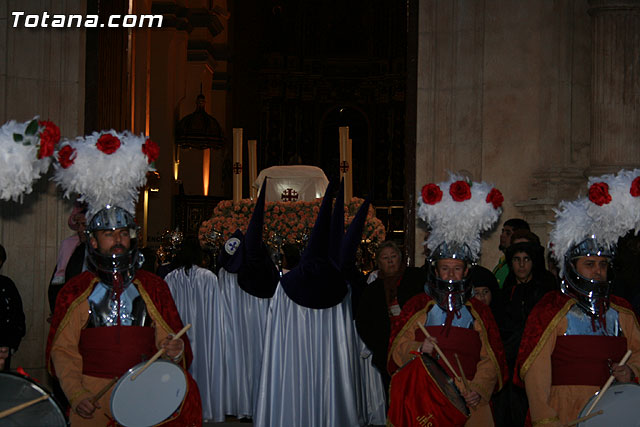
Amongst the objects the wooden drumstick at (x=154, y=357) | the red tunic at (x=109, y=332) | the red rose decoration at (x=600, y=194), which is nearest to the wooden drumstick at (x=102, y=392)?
the red tunic at (x=109, y=332)

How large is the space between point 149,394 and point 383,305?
3037 mm

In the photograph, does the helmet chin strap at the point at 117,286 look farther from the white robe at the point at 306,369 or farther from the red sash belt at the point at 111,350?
the white robe at the point at 306,369

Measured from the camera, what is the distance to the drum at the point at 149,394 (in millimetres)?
4398

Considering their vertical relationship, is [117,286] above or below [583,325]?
above

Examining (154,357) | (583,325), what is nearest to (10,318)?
(154,357)

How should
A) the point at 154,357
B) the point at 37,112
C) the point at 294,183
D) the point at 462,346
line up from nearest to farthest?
1. the point at 154,357
2. the point at 462,346
3. the point at 37,112
4. the point at 294,183

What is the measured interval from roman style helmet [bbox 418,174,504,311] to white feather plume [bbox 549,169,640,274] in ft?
1.70

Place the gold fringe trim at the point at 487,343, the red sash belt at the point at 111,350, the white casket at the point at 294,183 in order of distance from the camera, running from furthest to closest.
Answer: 1. the white casket at the point at 294,183
2. the gold fringe trim at the point at 487,343
3. the red sash belt at the point at 111,350

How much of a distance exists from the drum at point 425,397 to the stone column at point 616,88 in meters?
4.16

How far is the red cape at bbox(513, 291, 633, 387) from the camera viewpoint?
5.02m

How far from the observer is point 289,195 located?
456 inches

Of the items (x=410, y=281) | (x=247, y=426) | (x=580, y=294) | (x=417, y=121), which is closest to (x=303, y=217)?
(x=417, y=121)

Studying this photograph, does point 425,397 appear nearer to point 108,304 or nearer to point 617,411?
point 617,411

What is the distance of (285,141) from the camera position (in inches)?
885
